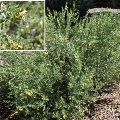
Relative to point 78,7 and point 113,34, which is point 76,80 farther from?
point 78,7

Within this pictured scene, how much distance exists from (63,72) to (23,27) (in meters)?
0.97

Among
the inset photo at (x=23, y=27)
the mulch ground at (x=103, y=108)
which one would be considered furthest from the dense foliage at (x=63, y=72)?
the inset photo at (x=23, y=27)

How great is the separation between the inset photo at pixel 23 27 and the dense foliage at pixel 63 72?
468mm

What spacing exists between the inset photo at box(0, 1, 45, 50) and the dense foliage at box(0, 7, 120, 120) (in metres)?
0.47

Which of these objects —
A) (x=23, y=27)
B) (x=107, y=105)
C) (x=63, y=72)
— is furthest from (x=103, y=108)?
(x=23, y=27)

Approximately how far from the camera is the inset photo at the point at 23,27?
3.47 m

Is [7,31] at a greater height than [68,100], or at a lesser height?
greater

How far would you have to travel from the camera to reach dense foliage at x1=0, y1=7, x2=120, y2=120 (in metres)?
3.87

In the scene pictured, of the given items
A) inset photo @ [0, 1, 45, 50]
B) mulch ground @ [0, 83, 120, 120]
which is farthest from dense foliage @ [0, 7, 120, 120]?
inset photo @ [0, 1, 45, 50]

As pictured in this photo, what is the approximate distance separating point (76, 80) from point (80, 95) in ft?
0.71

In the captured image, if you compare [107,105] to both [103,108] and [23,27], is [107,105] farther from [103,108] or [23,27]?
[23,27]

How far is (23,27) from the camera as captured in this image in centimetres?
348

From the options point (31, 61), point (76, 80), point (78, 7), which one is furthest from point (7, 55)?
point (78, 7)

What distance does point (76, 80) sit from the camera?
3877 millimetres
